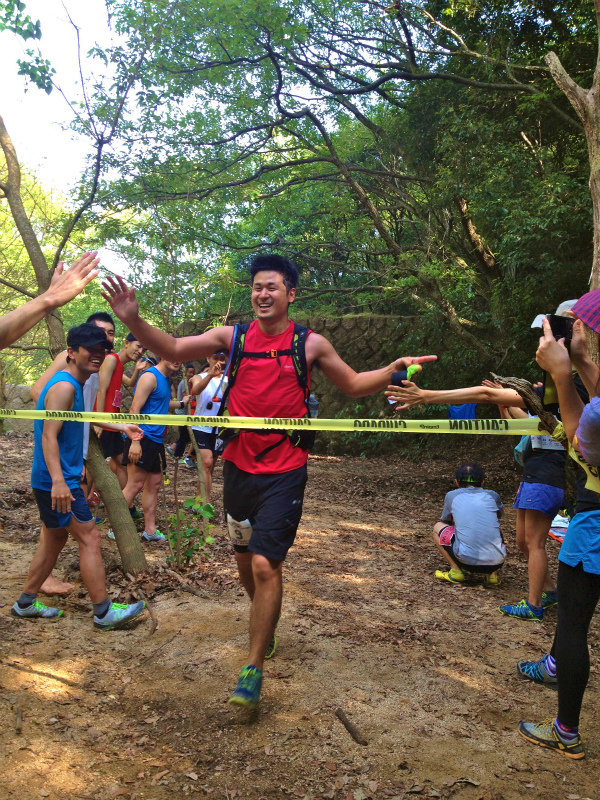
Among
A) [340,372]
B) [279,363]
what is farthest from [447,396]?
[279,363]

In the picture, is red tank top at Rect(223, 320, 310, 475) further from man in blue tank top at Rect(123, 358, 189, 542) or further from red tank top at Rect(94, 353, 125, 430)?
man in blue tank top at Rect(123, 358, 189, 542)

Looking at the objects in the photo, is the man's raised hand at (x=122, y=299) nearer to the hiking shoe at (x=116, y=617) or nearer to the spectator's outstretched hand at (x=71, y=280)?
the spectator's outstretched hand at (x=71, y=280)

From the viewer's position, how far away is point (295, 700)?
332 cm

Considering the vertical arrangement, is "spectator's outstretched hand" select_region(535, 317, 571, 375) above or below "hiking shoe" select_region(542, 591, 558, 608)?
above

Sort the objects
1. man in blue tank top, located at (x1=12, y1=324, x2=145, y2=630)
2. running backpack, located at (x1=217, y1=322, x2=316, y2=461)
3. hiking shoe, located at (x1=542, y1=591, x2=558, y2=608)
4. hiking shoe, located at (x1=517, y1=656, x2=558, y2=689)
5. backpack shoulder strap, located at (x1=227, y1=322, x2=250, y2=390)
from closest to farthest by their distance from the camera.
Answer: running backpack, located at (x1=217, y1=322, x2=316, y2=461) < backpack shoulder strap, located at (x1=227, y1=322, x2=250, y2=390) < hiking shoe, located at (x1=517, y1=656, x2=558, y2=689) < man in blue tank top, located at (x1=12, y1=324, x2=145, y2=630) < hiking shoe, located at (x1=542, y1=591, x2=558, y2=608)

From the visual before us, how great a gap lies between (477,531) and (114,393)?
12.0ft

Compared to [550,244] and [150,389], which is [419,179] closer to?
[550,244]

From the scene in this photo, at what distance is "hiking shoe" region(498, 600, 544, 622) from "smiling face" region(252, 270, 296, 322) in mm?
3033

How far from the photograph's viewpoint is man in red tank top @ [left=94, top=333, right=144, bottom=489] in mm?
5891

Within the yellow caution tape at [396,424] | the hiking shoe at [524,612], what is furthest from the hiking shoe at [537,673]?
the yellow caution tape at [396,424]

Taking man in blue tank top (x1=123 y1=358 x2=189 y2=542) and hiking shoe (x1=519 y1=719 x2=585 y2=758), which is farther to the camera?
man in blue tank top (x1=123 y1=358 x2=189 y2=542)

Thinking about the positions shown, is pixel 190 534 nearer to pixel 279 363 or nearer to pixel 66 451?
pixel 66 451

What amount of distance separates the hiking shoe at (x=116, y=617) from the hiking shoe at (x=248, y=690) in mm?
1474

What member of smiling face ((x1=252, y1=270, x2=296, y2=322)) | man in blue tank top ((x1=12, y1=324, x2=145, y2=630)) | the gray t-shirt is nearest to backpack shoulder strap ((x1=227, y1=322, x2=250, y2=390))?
smiling face ((x1=252, y1=270, x2=296, y2=322))
